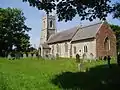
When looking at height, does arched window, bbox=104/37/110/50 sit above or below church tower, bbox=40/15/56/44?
below

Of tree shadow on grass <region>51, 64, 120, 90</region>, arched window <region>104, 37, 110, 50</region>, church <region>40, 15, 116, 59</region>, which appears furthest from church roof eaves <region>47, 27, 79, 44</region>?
tree shadow on grass <region>51, 64, 120, 90</region>

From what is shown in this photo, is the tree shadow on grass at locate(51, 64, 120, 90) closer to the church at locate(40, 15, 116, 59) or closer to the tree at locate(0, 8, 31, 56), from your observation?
the church at locate(40, 15, 116, 59)

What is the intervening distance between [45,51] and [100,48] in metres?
27.4

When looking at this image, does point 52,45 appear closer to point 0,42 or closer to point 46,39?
point 46,39

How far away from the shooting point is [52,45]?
300 feet

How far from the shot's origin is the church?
6894cm

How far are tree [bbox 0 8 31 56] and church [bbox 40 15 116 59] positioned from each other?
9.28 meters

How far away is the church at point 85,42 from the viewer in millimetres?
68938

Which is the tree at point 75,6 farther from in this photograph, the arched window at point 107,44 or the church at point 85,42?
the arched window at point 107,44

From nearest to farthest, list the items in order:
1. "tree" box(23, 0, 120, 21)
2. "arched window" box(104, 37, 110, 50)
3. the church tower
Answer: "tree" box(23, 0, 120, 21), "arched window" box(104, 37, 110, 50), the church tower

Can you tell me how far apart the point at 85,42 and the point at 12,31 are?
2207 centimetres

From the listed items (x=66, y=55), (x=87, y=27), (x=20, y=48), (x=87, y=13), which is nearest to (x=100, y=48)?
(x=87, y=27)

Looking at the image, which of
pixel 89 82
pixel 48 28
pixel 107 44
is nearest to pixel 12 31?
pixel 48 28

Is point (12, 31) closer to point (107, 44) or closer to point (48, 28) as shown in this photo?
point (48, 28)
